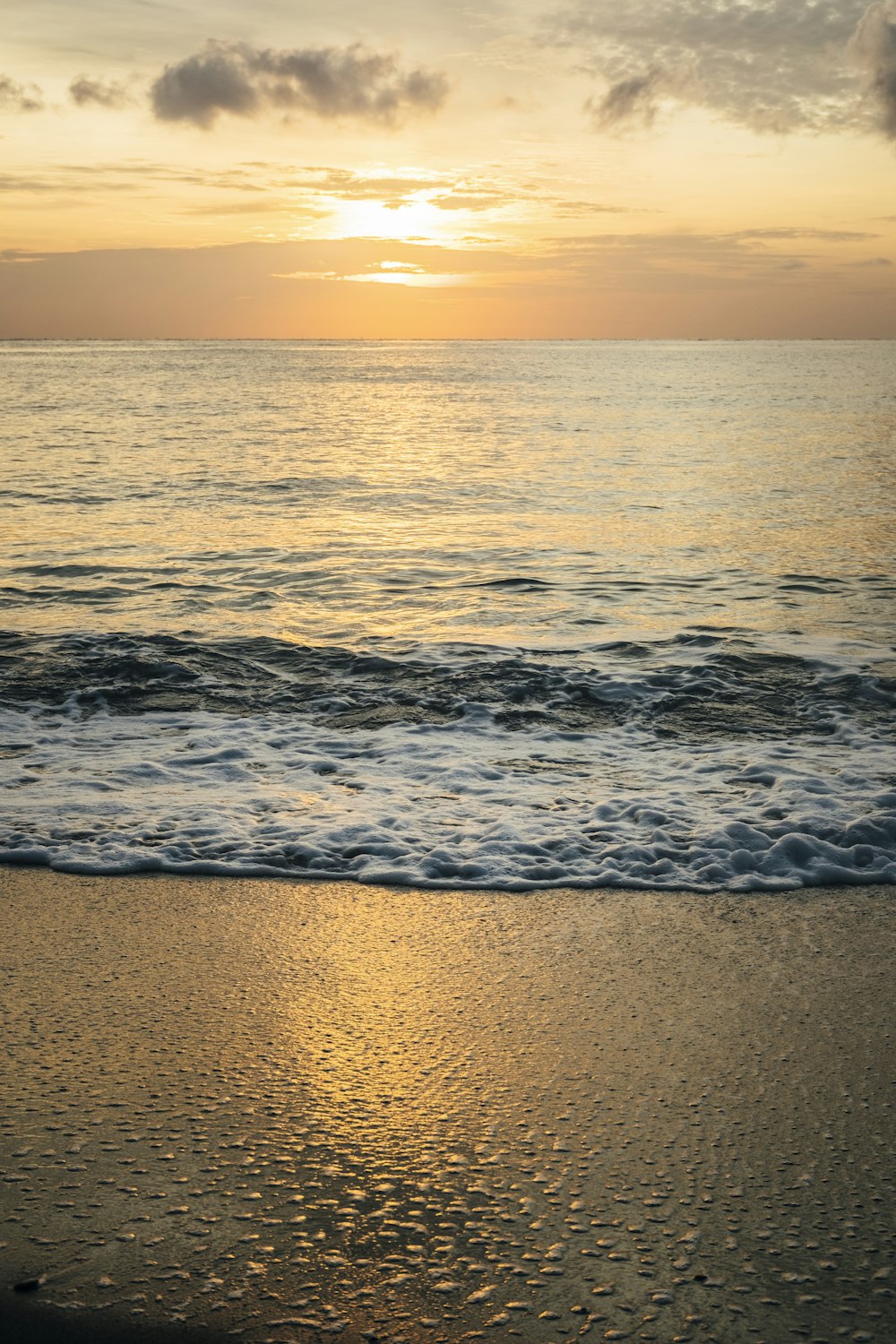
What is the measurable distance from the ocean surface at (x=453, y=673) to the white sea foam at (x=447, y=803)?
0.9 inches

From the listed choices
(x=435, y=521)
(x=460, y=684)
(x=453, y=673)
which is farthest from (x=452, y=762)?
(x=435, y=521)

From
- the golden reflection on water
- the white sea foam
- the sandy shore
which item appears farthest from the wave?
the golden reflection on water

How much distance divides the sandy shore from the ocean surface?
0.78 meters

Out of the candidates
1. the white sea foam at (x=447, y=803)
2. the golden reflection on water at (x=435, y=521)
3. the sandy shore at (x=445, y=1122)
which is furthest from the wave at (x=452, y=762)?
the golden reflection on water at (x=435, y=521)

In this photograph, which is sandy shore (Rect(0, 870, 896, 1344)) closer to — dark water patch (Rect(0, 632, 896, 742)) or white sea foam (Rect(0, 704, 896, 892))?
white sea foam (Rect(0, 704, 896, 892))

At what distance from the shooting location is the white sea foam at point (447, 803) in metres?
5.19

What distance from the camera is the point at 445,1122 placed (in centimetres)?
314

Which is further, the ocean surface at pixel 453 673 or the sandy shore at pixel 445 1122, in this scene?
the ocean surface at pixel 453 673

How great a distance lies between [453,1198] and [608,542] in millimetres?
14227

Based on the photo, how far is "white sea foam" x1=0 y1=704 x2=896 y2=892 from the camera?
5.19 m

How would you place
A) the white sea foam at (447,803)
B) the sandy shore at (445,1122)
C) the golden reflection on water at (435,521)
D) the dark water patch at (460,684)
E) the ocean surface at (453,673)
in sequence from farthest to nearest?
the golden reflection on water at (435,521)
the dark water patch at (460,684)
the ocean surface at (453,673)
the white sea foam at (447,803)
the sandy shore at (445,1122)

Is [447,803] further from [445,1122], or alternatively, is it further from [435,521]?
[435,521]

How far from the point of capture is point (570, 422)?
41906 millimetres

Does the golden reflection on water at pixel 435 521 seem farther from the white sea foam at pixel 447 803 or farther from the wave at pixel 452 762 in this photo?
the white sea foam at pixel 447 803
